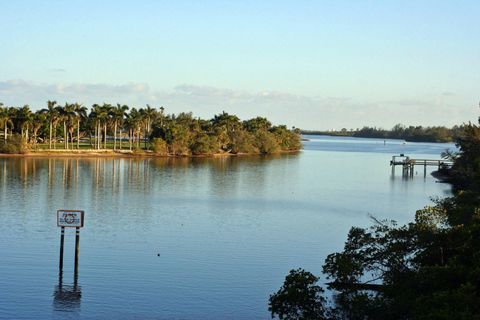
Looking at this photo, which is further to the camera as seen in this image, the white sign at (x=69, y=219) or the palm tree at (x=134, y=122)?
the palm tree at (x=134, y=122)

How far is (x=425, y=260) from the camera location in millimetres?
23766

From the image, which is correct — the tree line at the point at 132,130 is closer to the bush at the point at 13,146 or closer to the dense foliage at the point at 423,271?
the bush at the point at 13,146

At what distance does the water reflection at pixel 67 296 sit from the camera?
28.2m

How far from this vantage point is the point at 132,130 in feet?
501

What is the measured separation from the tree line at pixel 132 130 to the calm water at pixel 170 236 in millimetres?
36328

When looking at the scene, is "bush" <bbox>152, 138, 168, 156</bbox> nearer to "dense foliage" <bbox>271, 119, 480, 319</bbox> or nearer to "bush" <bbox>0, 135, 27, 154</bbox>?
"bush" <bbox>0, 135, 27, 154</bbox>

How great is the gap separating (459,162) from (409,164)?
970 inches

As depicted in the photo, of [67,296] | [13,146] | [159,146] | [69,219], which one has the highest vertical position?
[159,146]

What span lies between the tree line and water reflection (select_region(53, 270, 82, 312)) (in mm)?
95181

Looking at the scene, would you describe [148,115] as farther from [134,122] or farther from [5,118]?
[5,118]

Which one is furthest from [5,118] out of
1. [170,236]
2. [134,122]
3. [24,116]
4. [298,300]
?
[298,300]

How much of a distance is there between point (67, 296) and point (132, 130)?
4925 inches

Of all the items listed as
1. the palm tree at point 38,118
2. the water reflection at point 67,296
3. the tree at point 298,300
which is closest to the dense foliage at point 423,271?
the tree at point 298,300

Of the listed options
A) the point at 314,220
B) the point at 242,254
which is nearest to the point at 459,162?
the point at 314,220
